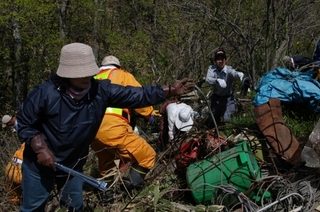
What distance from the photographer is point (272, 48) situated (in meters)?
7.25

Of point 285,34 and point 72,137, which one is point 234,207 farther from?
point 285,34

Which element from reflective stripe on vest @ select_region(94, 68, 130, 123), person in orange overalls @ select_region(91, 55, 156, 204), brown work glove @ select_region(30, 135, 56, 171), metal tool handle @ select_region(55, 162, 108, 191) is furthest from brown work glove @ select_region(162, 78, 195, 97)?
reflective stripe on vest @ select_region(94, 68, 130, 123)

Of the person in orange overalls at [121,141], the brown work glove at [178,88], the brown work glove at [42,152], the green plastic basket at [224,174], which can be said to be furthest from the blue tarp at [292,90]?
the brown work glove at [42,152]

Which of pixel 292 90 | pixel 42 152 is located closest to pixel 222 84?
pixel 292 90

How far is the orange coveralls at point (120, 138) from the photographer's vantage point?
3980 millimetres

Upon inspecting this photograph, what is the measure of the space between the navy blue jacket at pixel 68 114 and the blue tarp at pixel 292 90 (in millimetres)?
1738

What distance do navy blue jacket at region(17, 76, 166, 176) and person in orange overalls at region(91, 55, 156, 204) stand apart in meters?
0.87

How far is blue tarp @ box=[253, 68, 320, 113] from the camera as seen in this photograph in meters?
4.28

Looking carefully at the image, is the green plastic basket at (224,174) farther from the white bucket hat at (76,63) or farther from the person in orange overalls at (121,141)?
the white bucket hat at (76,63)

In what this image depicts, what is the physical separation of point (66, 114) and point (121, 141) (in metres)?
1.26

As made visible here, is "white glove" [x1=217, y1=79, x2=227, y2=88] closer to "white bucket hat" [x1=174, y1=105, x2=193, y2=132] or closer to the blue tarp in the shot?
"white bucket hat" [x1=174, y1=105, x2=193, y2=132]

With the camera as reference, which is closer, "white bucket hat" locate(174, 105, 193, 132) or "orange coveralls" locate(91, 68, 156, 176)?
"orange coveralls" locate(91, 68, 156, 176)

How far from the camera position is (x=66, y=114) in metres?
2.80

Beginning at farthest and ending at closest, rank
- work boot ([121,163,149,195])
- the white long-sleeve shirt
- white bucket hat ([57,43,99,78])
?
1. the white long-sleeve shirt
2. work boot ([121,163,149,195])
3. white bucket hat ([57,43,99,78])
